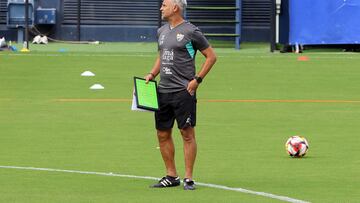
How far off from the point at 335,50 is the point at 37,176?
23905mm

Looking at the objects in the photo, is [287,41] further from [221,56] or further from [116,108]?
[116,108]

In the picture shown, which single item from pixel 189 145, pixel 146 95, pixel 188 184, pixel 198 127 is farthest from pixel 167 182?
pixel 198 127

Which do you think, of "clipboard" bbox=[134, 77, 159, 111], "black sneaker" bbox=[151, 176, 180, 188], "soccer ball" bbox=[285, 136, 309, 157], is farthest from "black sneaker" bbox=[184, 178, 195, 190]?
"soccer ball" bbox=[285, 136, 309, 157]

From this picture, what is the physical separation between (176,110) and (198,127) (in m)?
7.26

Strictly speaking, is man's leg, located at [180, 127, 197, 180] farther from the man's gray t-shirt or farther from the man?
the man's gray t-shirt

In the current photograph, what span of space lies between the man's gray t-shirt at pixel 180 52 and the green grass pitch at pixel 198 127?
44.6 inches

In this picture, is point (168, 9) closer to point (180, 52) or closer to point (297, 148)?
point (180, 52)

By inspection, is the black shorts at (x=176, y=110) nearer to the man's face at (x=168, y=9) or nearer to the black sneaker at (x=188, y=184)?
the black sneaker at (x=188, y=184)

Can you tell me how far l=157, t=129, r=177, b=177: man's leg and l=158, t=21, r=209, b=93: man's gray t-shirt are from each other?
0.46 meters

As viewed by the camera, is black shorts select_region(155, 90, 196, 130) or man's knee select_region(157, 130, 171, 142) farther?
man's knee select_region(157, 130, 171, 142)

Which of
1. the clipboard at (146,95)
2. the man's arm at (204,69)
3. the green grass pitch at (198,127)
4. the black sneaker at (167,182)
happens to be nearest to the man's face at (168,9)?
the man's arm at (204,69)

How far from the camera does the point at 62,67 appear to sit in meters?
29.9

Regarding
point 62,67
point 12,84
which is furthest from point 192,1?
point 12,84

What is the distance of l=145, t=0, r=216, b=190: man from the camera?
1177 cm
